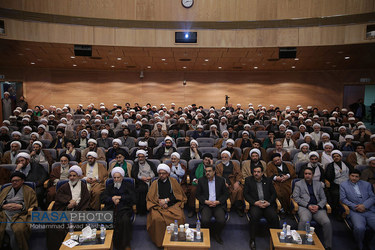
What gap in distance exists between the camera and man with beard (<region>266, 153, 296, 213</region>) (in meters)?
Result: 4.44

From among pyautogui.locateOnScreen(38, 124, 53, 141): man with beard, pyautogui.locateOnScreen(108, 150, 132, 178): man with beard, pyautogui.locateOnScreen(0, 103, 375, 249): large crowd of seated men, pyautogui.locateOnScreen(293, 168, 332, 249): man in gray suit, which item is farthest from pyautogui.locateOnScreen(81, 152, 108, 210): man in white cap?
pyautogui.locateOnScreen(293, 168, 332, 249): man in gray suit

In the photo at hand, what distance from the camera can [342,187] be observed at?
13.4 ft

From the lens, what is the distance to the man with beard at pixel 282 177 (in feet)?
14.6

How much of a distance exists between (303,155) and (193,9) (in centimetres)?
607

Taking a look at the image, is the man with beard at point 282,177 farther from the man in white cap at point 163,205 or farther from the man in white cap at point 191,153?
the man in white cap at point 163,205

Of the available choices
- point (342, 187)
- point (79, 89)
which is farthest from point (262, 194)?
point (79, 89)

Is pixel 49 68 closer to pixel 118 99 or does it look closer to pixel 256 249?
pixel 118 99

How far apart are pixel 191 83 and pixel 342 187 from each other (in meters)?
11.0

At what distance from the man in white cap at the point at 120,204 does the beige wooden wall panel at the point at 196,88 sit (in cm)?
1055

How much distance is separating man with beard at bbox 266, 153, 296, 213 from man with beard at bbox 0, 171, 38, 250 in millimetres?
3980

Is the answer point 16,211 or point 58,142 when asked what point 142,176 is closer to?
point 16,211

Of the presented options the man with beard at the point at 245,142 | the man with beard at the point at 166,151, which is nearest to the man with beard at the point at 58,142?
the man with beard at the point at 166,151

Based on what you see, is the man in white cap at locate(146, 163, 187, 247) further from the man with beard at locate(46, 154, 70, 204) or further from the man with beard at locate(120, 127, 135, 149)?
the man with beard at locate(120, 127, 135, 149)

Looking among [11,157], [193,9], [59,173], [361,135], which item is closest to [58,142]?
[11,157]
